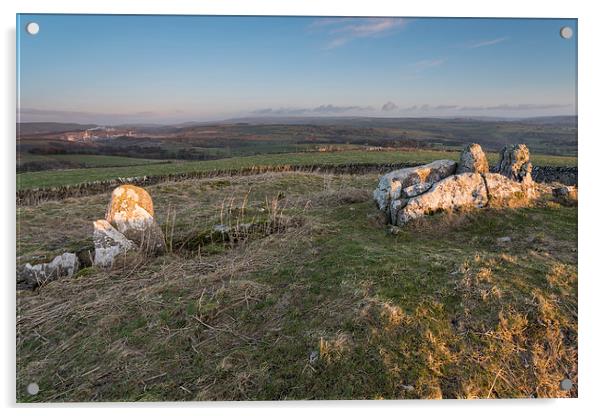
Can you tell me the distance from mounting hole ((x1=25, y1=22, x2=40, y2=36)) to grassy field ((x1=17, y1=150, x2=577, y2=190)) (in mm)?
2078

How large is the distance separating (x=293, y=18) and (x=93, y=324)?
5219mm

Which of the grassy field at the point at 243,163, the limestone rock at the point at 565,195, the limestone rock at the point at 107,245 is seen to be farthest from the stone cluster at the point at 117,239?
the limestone rock at the point at 565,195

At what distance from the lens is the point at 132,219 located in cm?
766

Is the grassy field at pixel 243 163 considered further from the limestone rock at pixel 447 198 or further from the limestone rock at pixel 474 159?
the limestone rock at pixel 447 198

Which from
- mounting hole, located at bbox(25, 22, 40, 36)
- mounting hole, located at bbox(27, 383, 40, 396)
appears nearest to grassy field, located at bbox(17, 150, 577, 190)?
mounting hole, located at bbox(25, 22, 40, 36)

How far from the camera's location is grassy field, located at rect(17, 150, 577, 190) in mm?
7363

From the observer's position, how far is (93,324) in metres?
5.50

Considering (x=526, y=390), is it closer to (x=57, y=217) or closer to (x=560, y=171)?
(x=560, y=171)

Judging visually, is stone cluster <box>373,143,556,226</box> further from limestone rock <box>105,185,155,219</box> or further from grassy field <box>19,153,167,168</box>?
grassy field <box>19,153,167,168</box>

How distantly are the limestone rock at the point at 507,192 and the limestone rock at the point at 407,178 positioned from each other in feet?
3.19

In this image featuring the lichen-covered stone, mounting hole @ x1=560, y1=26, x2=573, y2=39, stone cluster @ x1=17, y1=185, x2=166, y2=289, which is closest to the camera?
mounting hole @ x1=560, y1=26, x2=573, y2=39

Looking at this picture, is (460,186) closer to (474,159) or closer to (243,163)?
(474,159)

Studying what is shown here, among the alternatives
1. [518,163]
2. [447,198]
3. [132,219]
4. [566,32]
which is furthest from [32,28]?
[518,163]
